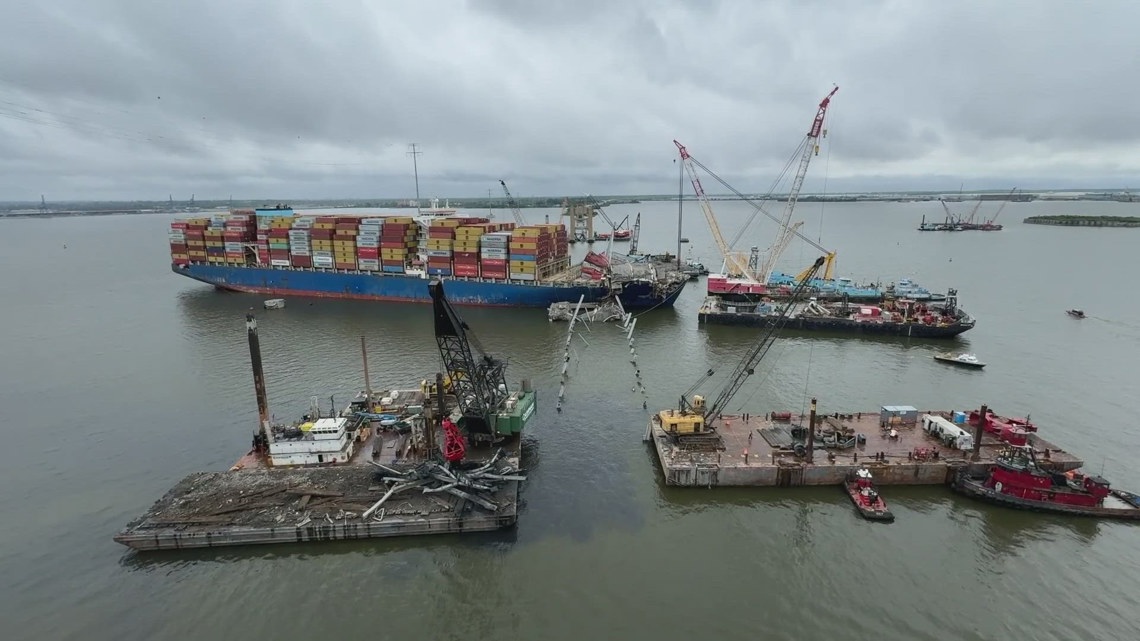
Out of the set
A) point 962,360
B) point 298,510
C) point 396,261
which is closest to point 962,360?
point 962,360

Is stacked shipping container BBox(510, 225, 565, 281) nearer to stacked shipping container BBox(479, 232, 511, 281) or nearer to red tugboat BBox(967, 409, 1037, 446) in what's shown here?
stacked shipping container BBox(479, 232, 511, 281)

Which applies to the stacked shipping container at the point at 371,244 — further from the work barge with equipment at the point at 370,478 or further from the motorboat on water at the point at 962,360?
the motorboat on water at the point at 962,360

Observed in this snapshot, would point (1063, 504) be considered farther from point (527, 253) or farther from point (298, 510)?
point (527, 253)

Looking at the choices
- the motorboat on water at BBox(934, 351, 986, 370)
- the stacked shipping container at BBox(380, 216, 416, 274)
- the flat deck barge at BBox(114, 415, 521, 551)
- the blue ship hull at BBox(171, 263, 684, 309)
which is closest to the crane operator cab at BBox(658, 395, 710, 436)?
the flat deck barge at BBox(114, 415, 521, 551)

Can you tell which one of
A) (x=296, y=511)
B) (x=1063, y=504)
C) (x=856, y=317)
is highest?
(x=856, y=317)

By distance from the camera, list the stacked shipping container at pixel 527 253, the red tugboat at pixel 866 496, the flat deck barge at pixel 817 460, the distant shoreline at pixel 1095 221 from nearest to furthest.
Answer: the red tugboat at pixel 866 496, the flat deck barge at pixel 817 460, the stacked shipping container at pixel 527 253, the distant shoreline at pixel 1095 221

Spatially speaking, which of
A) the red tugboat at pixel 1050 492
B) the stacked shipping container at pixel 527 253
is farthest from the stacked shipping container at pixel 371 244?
the red tugboat at pixel 1050 492

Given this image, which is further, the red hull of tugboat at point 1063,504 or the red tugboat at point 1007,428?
the red tugboat at point 1007,428

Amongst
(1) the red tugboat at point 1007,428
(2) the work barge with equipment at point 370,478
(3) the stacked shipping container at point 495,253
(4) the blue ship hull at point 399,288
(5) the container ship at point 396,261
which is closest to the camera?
(2) the work barge with equipment at point 370,478
